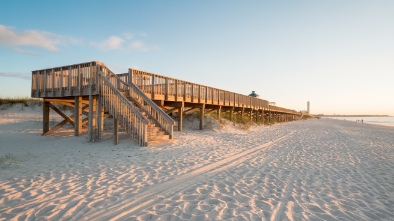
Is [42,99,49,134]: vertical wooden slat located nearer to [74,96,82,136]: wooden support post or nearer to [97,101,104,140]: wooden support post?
[74,96,82,136]: wooden support post

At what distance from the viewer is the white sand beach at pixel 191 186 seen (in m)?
3.83

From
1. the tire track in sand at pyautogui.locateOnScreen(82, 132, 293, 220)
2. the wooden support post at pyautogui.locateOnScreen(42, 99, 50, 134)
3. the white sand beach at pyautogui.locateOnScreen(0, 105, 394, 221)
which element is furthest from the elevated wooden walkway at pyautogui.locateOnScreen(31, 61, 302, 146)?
the tire track in sand at pyautogui.locateOnScreen(82, 132, 293, 220)

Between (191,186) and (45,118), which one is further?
(45,118)

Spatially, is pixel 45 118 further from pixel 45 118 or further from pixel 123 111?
pixel 123 111

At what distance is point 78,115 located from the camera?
12352 mm

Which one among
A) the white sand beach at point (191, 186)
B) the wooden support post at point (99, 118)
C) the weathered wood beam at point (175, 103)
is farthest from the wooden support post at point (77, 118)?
the weathered wood beam at point (175, 103)

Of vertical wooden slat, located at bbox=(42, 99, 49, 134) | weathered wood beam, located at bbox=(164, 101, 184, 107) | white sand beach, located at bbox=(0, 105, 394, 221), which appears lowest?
white sand beach, located at bbox=(0, 105, 394, 221)

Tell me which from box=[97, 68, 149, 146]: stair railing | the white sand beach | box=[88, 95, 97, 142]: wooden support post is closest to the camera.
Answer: the white sand beach

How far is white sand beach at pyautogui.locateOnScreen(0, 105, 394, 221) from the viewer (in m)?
3.83

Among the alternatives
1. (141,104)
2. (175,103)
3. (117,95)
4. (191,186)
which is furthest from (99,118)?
(191,186)

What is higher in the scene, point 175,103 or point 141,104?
point 175,103

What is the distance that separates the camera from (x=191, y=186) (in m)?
5.06

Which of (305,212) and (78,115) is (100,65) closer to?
(78,115)

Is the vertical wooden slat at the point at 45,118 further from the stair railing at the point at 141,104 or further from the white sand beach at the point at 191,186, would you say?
the white sand beach at the point at 191,186
